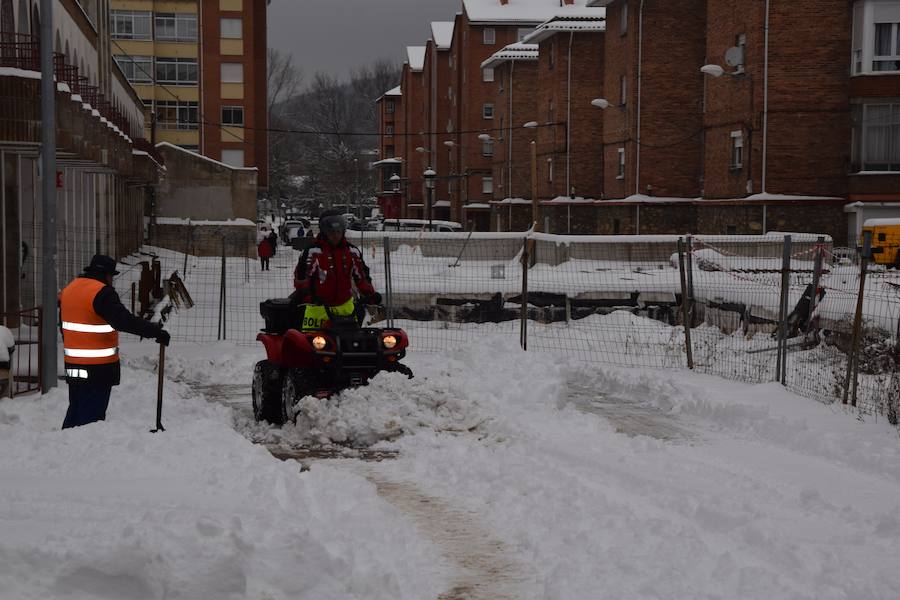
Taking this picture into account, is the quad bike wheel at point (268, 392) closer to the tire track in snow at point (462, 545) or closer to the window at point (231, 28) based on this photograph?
the tire track in snow at point (462, 545)

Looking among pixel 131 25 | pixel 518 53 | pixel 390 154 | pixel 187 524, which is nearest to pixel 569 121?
pixel 518 53

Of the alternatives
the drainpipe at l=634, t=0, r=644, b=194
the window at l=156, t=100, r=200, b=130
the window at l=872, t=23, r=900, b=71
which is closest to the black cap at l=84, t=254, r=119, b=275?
the window at l=872, t=23, r=900, b=71

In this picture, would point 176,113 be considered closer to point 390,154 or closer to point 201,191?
point 201,191

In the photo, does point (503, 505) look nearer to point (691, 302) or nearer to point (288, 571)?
point (288, 571)

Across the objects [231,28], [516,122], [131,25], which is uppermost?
[131,25]

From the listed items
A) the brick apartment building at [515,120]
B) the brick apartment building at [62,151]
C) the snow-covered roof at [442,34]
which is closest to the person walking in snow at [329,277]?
the brick apartment building at [62,151]

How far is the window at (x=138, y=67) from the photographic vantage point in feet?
264

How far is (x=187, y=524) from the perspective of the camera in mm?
6477

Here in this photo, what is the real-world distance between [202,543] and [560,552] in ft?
7.72

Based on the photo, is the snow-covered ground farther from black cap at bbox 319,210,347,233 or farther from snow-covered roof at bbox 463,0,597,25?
snow-covered roof at bbox 463,0,597,25

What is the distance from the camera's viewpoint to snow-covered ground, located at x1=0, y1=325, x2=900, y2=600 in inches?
246

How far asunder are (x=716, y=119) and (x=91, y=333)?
35.9 meters

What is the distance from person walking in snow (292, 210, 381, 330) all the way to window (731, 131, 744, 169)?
3084 centimetres

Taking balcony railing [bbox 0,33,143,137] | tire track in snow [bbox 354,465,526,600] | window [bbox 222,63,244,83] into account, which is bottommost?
tire track in snow [bbox 354,465,526,600]
